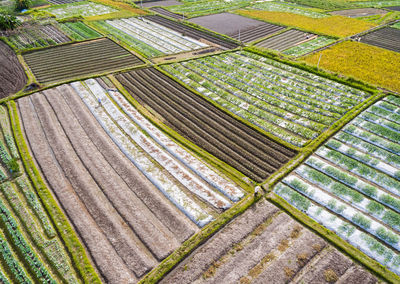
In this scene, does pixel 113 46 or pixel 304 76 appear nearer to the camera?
pixel 304 76

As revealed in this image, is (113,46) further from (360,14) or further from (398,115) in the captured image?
(360,14)

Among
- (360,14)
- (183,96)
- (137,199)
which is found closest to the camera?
(137,199)

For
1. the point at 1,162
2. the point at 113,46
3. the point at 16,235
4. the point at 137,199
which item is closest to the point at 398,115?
the point at 137,199

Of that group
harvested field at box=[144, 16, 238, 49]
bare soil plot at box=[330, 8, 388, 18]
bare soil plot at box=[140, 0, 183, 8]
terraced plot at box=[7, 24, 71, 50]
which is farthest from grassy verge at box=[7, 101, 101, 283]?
bare soil plot at box=[330, 8, 388, 18]

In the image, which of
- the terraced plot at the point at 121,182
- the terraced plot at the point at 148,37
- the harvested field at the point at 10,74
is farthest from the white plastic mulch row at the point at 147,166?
the terraced plot at the point at 148,37

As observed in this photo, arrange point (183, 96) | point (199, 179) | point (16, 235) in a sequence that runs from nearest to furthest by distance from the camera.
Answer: point (16, 235)
point (199, 179)
point (183, 96)

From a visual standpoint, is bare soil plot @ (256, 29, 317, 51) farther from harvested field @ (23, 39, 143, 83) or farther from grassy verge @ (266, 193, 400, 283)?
grassy verge @ (266, 193, 400, 283)
